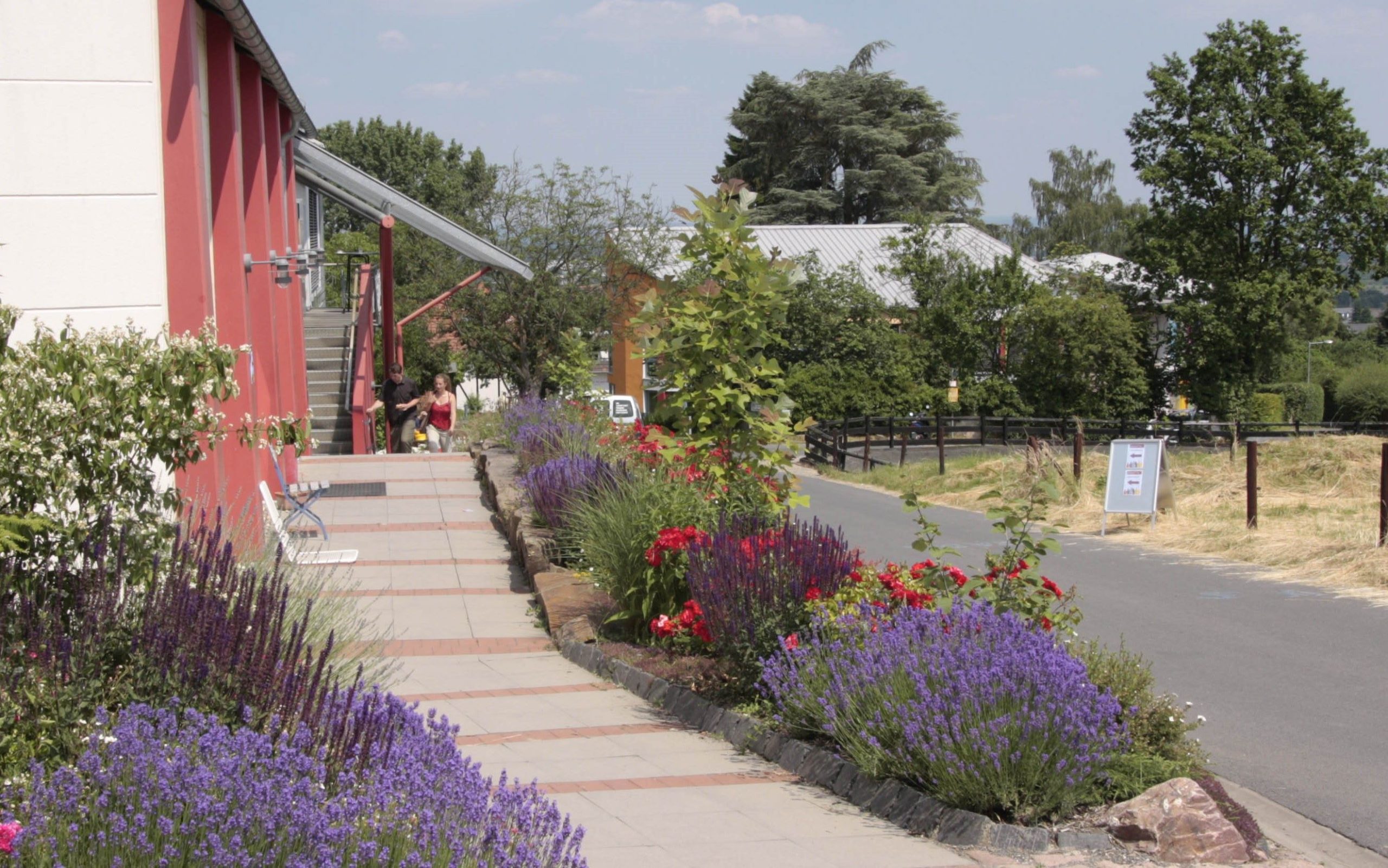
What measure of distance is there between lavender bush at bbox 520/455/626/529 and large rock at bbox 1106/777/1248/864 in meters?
6.41

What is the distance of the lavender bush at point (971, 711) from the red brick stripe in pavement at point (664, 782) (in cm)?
33

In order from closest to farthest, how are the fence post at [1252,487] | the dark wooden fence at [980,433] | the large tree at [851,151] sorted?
the fence post at [1252,487]
the dark wooden fence at [980,433]
the large tree at [851,151]

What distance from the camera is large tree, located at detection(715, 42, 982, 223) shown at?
6550 cm

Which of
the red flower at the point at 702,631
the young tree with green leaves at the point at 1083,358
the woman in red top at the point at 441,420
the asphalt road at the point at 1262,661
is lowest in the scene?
the asphalt road at the point at 1262,661

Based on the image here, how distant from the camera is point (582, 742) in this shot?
6758mm

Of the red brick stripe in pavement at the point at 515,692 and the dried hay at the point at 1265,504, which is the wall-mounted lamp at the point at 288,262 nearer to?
the red brick stripe in pavement at the point at 515,692

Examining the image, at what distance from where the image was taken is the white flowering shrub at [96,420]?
15.7ft

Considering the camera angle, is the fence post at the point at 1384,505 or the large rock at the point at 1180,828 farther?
the fence post at the point at 1384,505

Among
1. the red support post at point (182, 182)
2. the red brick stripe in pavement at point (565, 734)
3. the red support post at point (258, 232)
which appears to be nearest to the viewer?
the red brick stripe in pavement at point (565, 734)

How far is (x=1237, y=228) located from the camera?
45469mm

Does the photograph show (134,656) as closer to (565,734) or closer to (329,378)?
(565,734)

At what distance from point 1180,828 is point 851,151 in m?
64.0

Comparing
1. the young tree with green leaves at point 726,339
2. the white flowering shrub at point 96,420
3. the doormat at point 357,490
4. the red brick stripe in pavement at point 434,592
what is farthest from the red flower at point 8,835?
the doormat at point 357,490

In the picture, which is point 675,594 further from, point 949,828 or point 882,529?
point 882,529
